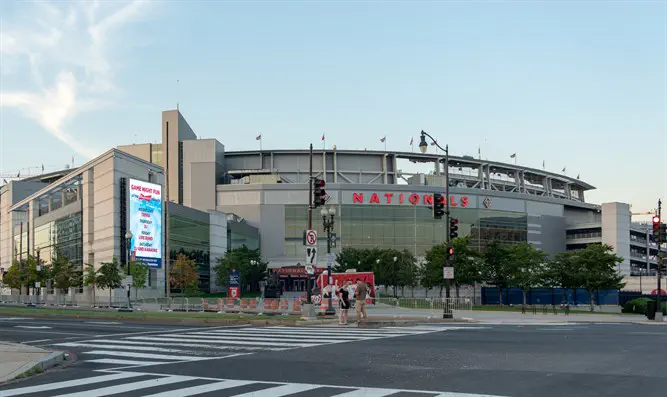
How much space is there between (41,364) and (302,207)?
9836cm

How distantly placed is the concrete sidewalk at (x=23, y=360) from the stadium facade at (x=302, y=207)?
5800 centimetres

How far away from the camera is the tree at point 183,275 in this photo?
3041 inches

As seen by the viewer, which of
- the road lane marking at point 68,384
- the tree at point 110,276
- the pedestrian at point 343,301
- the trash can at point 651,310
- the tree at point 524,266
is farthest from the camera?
the tree at point 524,266

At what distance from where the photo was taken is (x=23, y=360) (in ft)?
53.0

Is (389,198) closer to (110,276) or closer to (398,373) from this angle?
(110,276)

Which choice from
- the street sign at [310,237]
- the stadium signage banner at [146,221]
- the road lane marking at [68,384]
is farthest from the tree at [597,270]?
the road lane marking at [68,384]

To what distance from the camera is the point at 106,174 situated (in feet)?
223

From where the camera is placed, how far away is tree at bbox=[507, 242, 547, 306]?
68.5 meters

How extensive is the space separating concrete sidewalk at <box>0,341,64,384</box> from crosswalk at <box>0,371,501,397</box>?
1.38 meters

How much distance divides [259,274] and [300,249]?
16.0 metres

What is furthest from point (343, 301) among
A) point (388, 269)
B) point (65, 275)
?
point (388, 269)

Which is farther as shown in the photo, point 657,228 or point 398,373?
point 657,228

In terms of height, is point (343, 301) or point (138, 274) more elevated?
point (343, 301)

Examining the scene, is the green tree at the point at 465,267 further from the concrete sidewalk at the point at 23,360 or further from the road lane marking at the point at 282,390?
the road lane marking at the point at 282,390
